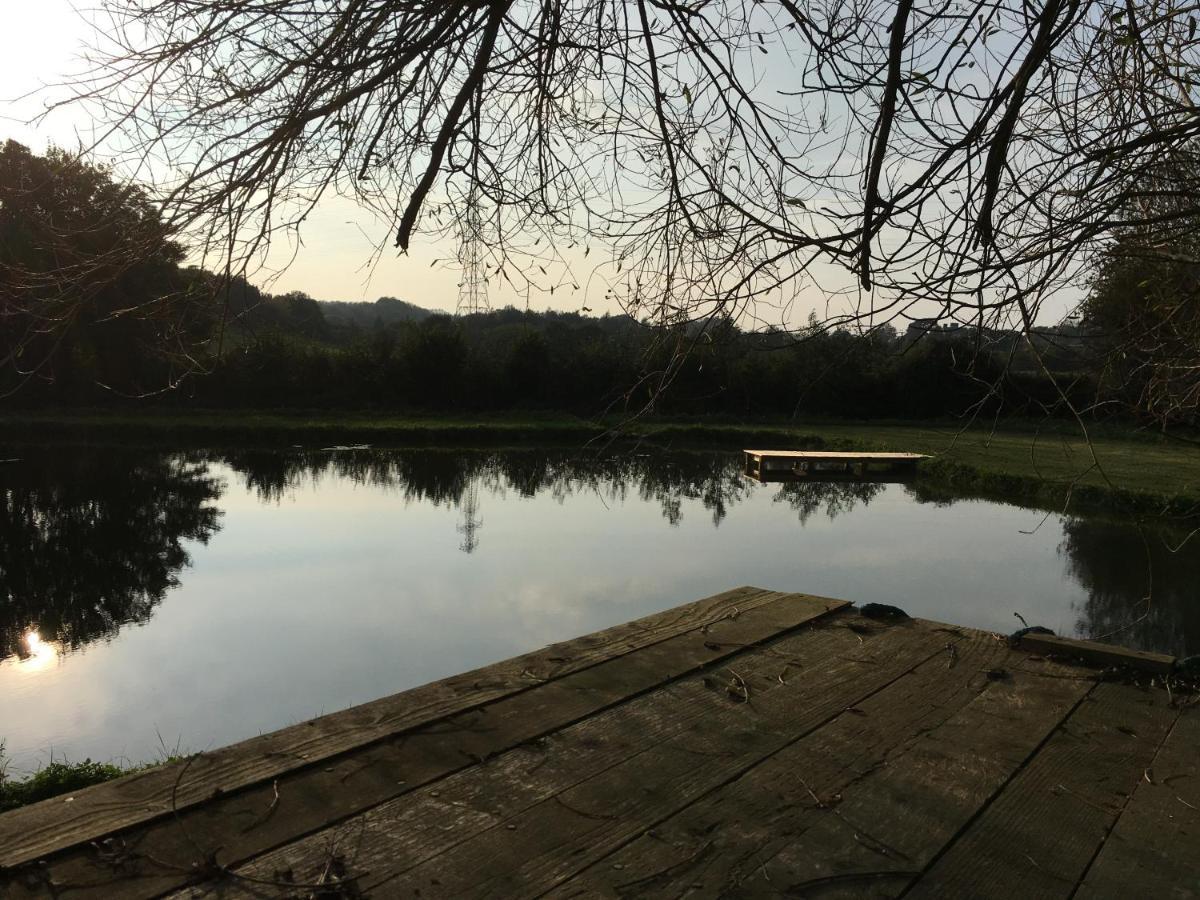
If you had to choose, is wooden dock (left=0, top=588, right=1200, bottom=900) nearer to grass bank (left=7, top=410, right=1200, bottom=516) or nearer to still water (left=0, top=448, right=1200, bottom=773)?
still water (left=0, top=448, right=1200, bottom=773)

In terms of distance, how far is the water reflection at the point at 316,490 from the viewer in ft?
24.5

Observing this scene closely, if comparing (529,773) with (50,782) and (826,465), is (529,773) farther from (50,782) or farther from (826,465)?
(826,465)

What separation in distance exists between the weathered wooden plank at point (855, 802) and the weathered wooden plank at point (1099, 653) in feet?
0.63

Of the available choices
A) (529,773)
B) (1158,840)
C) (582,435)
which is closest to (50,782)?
(529,773)

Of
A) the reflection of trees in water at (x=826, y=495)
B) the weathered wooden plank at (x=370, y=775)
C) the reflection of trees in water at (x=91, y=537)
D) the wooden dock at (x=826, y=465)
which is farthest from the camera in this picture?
the wooden dock at (x=826, y=465)

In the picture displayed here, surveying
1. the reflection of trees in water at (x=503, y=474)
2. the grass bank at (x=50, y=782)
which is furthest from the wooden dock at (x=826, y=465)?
the grass bank at (x=50, y=782)

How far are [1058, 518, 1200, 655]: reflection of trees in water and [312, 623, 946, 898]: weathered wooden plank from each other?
448cm

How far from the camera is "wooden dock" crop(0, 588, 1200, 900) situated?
3.57ft

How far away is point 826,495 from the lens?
47.1 ft

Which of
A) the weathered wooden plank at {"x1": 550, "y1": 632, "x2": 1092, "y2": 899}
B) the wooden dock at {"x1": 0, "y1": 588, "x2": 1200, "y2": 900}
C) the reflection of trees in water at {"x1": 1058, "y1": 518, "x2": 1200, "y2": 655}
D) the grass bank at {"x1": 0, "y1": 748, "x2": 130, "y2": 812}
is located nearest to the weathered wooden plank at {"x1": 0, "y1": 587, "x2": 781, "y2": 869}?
the wooden dock at {"x1": 0, "y1": 588, "x2": 1200, "y2": 900}

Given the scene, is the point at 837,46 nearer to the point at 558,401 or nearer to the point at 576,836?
the point at 576,836

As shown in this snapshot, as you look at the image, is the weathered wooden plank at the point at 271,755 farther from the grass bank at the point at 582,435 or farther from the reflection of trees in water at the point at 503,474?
the grass bank at the point at 582,435

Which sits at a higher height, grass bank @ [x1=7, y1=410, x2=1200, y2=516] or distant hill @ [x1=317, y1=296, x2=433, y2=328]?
distant hill @ [x1=317, y1=296, x2=433, y2=328]

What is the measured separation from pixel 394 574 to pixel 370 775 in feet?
25.2
